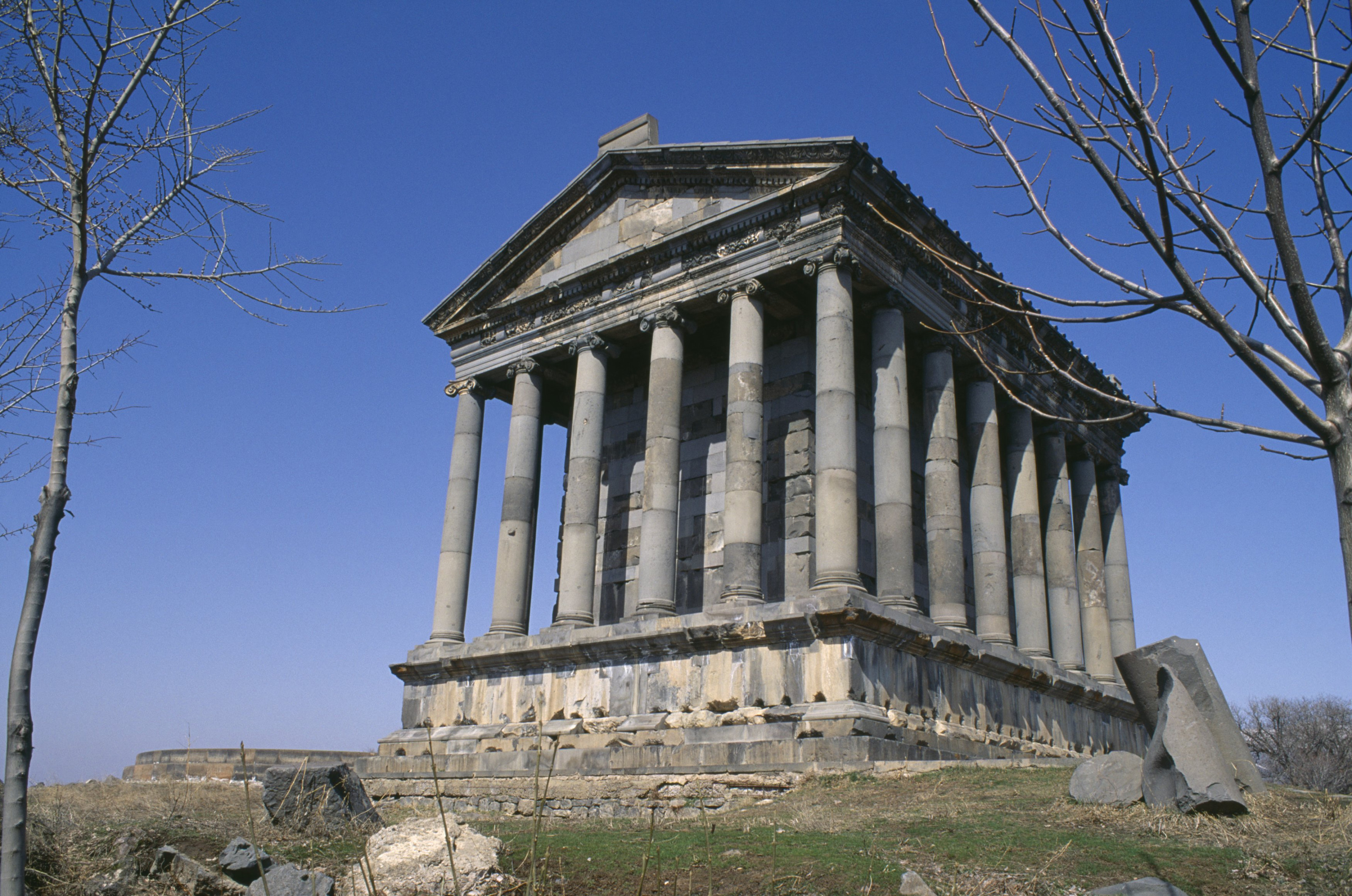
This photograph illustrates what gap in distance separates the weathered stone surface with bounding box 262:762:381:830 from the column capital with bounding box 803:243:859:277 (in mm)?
12401

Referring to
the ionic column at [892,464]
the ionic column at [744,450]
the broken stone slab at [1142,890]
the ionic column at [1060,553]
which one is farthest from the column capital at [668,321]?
the broken stone slab at [1142,890]

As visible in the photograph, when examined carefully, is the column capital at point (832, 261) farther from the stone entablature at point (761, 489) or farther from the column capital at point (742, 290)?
the column capital at point (742, 290)

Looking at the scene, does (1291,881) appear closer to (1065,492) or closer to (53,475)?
(53,475)

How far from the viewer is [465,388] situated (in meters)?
26.0

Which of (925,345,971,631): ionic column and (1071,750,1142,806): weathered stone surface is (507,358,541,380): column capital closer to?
(925,345,971,631): ionic column

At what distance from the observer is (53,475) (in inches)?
277

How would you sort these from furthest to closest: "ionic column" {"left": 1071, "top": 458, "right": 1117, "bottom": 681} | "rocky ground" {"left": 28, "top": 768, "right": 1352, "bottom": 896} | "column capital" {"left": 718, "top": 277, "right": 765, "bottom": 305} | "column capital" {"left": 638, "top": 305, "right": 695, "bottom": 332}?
"ionic column" {"left": 1071, "top": 458, "right": 1117, "bottom": 681}
"column capital" {"left": 638, "top": 305, "right": 695, "bottom": 332}
"column capital" {"left": 718, "top": 277, "right": 765, "bottom": 305}
"rocky ground" {"left": 28, "top": 768, "right": 1352, "bottom": 896}

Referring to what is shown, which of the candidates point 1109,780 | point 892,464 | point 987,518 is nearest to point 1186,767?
point 1109,780

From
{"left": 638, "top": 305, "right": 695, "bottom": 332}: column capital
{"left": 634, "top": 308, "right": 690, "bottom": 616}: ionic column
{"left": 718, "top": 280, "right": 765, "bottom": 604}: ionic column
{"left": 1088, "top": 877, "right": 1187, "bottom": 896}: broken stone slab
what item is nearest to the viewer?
{"left": 1088, "top": 877, "right": 1187, "bottom": 896}: broken stone slab

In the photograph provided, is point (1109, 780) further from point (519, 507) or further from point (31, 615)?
point (519, 507)

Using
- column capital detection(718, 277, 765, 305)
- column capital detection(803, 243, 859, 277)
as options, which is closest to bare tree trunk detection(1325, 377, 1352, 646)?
column capital detection(803, 243, 859, 277)

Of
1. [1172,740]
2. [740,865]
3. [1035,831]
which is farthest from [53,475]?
[1172,740]

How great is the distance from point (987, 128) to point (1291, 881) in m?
6.24

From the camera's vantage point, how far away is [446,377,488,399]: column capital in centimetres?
2591
